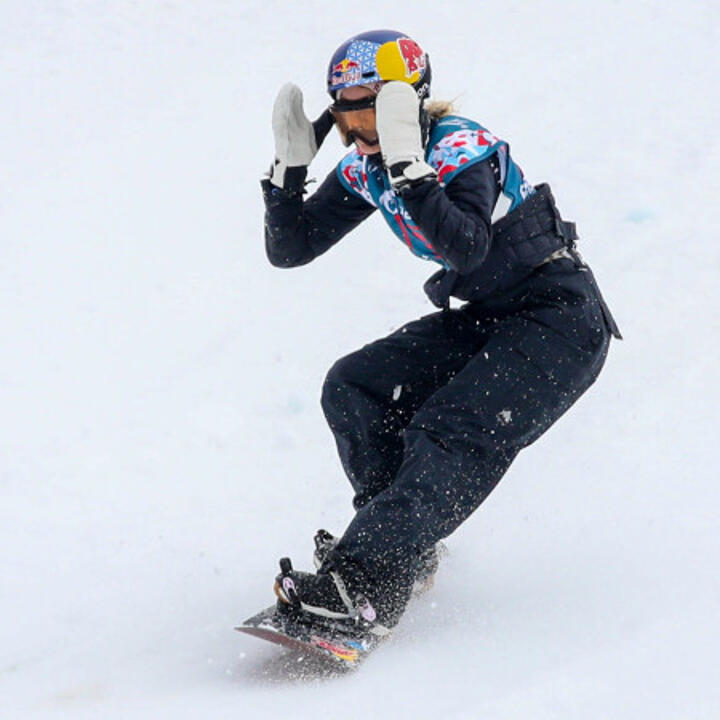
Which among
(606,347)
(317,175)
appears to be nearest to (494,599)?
(606,347)

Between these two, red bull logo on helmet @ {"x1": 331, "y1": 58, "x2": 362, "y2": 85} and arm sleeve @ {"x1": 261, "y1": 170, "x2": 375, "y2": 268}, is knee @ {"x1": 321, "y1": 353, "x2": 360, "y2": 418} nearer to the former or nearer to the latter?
arm sleeve @ {"x1": 261, "y1": 170, "x2": 375, "y2": 268}

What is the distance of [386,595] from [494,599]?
1.92ft

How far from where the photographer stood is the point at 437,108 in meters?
4.10

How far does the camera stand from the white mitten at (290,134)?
166 inches

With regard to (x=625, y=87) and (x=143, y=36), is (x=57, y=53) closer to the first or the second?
(x=143, y=36)

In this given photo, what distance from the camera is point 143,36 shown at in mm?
9898

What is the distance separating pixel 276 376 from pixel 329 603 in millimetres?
2618

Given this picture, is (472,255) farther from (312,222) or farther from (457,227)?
(312,222)

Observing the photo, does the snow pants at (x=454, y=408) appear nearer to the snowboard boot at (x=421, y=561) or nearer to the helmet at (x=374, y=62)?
the snowboard boot at (x=421, y=561)

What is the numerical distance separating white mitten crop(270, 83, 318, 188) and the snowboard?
1.52m

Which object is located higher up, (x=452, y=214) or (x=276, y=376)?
(x=276, y=376)

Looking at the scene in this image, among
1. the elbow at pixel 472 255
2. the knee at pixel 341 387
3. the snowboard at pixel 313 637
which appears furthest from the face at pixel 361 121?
the snowboard at pixel 313 637

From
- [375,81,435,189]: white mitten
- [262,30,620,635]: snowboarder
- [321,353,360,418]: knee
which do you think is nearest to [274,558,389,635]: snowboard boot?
[262,30,620,635]: snowboarder

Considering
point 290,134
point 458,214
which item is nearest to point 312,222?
point 290,134
